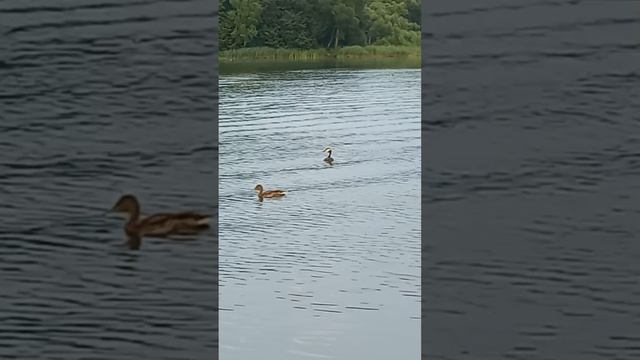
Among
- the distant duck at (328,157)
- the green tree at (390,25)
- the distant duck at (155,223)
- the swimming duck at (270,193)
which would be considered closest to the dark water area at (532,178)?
the distant duck at (155,223)

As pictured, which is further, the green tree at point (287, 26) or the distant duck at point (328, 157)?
the distant duck at point (328, 157)

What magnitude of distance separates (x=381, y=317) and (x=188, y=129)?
2.38 metres

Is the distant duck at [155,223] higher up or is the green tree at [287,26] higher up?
the green tree at [287,26]

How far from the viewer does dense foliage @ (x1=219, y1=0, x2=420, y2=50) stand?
21.6ft

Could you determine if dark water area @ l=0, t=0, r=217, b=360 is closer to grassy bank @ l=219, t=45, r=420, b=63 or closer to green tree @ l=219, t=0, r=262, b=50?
green tree @ l=219, t=0, r=262, b=50

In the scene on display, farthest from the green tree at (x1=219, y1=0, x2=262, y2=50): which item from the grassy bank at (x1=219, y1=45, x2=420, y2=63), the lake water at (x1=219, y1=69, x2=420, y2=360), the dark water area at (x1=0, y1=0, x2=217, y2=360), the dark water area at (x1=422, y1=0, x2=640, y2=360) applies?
the dark water area at (x1=422, y1=0, x2=640, y2=360)

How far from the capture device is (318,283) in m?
4.75

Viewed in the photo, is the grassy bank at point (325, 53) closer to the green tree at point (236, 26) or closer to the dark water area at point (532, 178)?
the green tree at point (236, 26)

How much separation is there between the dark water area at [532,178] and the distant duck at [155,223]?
0.95 feet

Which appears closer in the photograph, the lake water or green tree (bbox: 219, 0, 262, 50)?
the lake water

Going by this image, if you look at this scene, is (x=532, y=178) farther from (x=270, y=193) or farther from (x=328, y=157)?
(x=328, y=157)

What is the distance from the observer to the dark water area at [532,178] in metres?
1.11

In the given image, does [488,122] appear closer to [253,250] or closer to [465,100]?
[465,100]

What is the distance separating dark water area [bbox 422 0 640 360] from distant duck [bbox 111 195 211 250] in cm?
29
